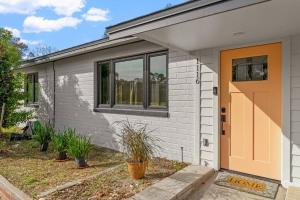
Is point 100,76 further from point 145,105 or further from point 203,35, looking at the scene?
point 203,35

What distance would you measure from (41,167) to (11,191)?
4.38 ft

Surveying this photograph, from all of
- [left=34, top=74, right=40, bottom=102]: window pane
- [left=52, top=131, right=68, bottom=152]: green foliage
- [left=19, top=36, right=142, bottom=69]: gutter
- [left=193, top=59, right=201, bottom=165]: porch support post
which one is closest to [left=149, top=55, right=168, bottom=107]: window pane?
[left=19, top=36, right=142, bottom=69]: gutter

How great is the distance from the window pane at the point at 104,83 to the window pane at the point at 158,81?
1719mm

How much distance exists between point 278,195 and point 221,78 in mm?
2099

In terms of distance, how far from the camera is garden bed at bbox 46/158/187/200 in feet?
13.1

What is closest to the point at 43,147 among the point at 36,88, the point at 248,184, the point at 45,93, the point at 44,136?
the point at 44,136

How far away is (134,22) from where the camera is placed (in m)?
3.99

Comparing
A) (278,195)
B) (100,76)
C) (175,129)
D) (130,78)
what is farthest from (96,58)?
(278,195)

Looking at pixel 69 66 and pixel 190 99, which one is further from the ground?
pixel 69 66

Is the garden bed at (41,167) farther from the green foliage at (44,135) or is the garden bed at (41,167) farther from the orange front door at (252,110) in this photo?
the orange front door at (252,110)

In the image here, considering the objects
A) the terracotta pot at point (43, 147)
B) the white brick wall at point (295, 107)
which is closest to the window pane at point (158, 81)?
the white brick wall at point (295, 107)

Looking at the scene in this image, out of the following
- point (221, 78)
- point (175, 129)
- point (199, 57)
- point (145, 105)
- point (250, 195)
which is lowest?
point (250, 195)

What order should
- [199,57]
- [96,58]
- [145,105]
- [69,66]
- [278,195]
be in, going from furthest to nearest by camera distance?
[69,66] → [96,58] → [145,105] → [199,57] → [278,195]

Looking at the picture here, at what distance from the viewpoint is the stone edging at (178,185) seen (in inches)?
152
